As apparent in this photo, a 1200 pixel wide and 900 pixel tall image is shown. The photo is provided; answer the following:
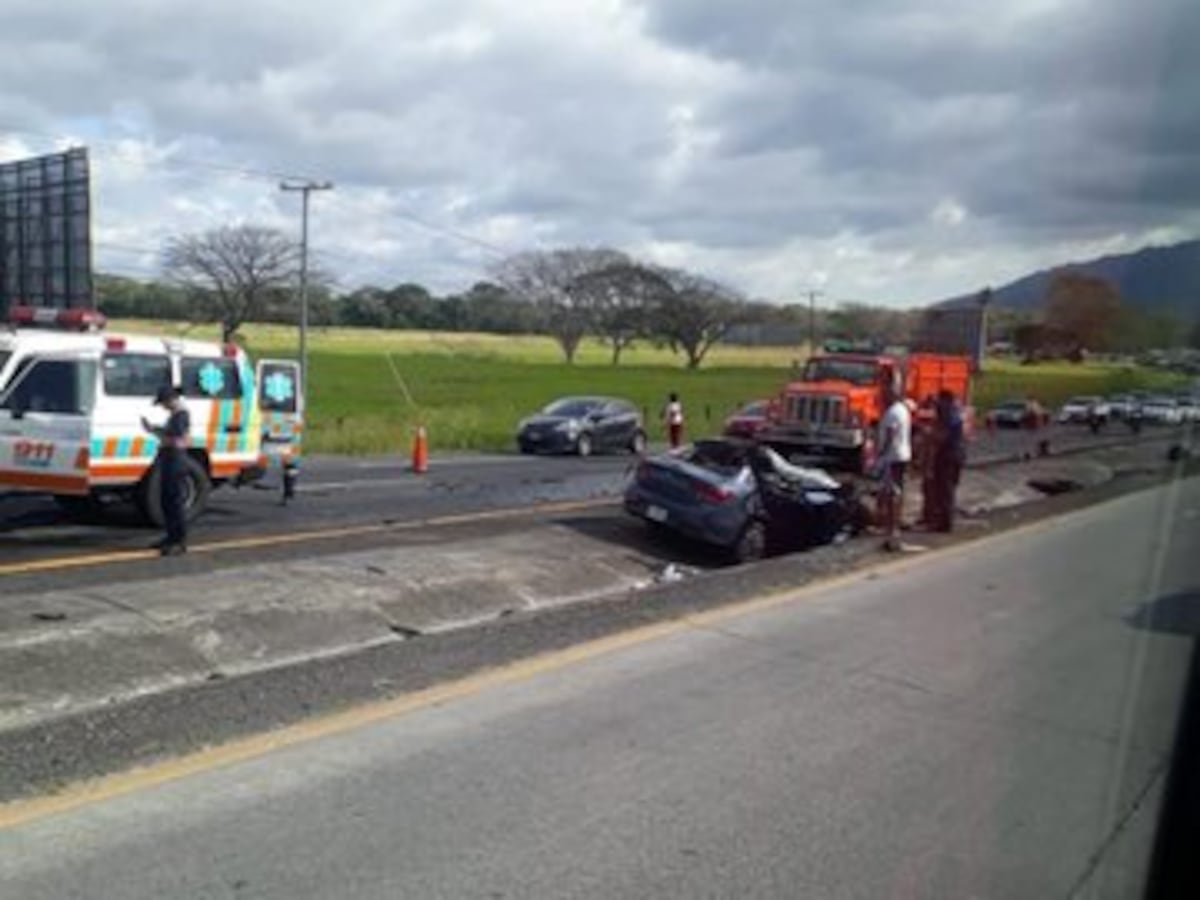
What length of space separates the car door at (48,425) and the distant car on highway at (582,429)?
21331 mm

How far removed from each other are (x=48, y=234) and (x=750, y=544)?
55.0ft

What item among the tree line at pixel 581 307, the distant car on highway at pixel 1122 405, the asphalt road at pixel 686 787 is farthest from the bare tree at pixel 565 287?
the asphalt road at pixel 686 787

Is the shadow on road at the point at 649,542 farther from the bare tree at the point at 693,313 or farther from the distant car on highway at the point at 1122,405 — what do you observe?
the bare tree at the point at 693,313

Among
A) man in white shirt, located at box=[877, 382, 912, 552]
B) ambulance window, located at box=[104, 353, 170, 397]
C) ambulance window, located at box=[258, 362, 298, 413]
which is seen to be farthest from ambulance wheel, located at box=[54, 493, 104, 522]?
man in white shirt, located at box=[877, 382, 912, 552]

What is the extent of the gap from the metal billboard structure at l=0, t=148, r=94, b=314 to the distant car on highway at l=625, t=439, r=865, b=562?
13861mm

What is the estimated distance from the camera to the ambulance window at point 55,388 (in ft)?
47.2

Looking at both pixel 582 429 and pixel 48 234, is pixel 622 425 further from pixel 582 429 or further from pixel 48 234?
pixel 48 234

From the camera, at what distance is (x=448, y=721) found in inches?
290

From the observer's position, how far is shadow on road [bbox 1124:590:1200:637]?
11148mm

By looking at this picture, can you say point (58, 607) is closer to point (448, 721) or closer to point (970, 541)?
point (448, 721)

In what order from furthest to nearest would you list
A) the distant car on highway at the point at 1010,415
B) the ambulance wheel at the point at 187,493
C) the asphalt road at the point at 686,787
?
1. the distant car on highway at the point at 1010,415
2. the ambulance wheel at the point at 187,493
3. the asphalt road at the point at 686,787

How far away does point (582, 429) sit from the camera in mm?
36031

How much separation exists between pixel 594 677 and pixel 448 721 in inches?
56.5

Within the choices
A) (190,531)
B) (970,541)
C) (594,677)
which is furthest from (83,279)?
(594,677)
